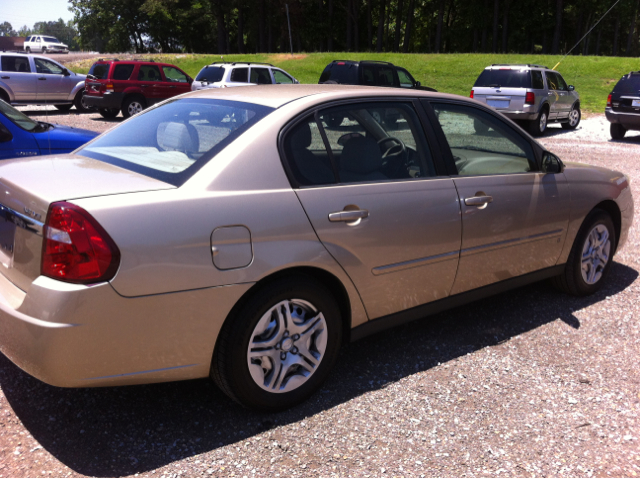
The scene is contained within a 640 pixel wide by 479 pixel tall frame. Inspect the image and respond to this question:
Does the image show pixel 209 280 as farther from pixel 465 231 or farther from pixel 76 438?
pixel 465 231

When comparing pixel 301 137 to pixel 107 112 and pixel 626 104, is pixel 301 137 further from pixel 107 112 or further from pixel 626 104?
pixel 107 112

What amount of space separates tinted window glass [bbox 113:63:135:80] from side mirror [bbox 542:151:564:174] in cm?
1670

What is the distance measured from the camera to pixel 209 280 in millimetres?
2713

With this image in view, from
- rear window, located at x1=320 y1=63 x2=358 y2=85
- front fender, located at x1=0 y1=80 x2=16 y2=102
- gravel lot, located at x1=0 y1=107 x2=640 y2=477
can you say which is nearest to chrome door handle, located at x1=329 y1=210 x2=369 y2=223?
gravel lot, located at x1=0 y1=107 x2=640 y2=477

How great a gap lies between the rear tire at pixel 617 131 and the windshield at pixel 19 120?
15.0 metres

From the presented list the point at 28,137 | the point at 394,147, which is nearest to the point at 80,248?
the point at 394,147

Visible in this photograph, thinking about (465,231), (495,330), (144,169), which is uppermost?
(144,169)

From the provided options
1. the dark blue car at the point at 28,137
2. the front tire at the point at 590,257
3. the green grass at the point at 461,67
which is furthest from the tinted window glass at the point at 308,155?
the green grass at the point at 461,67

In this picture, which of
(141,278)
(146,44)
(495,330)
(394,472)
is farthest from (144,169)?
(146,44)

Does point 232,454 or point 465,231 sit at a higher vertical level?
point 465,231

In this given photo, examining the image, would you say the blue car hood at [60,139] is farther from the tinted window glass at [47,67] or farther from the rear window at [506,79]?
the tinted window glass at [47,67]

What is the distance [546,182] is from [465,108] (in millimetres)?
819

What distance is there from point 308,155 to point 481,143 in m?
1.77

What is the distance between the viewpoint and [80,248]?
97.7 inches
